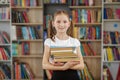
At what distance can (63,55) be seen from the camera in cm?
162

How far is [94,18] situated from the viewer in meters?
4.18

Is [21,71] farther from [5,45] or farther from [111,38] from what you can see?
[111,38]

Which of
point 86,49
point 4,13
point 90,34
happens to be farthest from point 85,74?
point 4,13

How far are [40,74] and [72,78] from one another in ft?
9.48

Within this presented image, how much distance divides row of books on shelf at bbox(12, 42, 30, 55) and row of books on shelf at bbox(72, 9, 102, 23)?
1027mm

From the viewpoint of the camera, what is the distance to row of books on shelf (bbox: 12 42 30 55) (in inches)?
167

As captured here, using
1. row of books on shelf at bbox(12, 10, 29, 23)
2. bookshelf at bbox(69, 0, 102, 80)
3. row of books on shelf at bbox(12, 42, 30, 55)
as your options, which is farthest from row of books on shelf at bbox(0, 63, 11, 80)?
bookshelf at bbox(69, 0, 102, 80)

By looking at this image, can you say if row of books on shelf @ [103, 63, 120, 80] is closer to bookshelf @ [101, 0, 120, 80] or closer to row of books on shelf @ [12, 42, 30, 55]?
bookshelf @ [101, 0, 120, 80]

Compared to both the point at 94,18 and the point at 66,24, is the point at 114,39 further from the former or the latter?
the point at 66,24

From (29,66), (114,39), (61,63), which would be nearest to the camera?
(61,63)

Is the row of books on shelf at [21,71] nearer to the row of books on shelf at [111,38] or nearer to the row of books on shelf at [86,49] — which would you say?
the row of books on shelf at [86,49]

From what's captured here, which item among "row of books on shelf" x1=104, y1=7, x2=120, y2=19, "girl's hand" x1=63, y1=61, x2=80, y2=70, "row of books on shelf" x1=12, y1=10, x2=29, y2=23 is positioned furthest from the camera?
"row of books on shelf" x1=12, y1=10, x2=29, y2=23

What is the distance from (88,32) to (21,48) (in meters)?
1.24

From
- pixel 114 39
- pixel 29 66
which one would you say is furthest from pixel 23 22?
pixel 114 39
